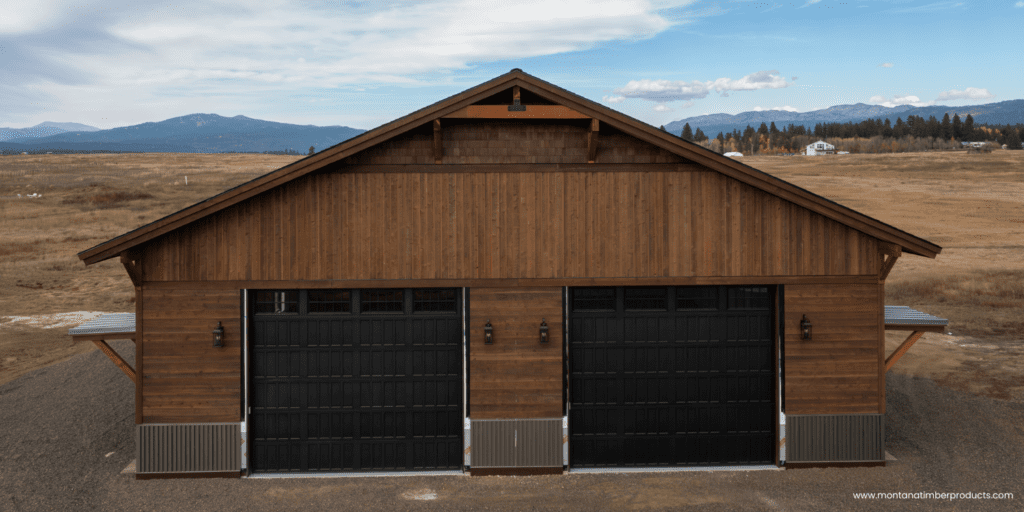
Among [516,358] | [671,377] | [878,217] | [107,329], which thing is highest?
[878,217]

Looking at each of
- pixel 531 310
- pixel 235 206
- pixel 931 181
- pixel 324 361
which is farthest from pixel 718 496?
pixel 931 181

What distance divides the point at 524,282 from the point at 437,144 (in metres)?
2.93

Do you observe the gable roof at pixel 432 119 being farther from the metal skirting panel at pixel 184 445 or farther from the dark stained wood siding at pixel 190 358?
the metal skirting panel at pixel 184 445

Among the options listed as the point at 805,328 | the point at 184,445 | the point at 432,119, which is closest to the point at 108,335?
the point at 184,445

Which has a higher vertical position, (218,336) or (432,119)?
(432,119)

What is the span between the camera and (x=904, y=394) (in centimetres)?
1648

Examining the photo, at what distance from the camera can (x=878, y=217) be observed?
155 ft

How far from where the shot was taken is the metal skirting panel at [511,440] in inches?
482

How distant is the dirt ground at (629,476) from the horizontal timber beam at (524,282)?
11.6 ft

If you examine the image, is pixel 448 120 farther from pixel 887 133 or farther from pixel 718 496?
pixel 887 133

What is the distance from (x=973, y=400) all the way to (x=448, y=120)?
1413 cm

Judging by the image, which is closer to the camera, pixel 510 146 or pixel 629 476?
pixel 510 146

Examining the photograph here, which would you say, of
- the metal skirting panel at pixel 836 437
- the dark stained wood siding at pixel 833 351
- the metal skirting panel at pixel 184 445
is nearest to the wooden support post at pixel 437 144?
the metal skirting panel at pixel 184 445

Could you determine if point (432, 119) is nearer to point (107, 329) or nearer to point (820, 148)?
point (107, 329)
